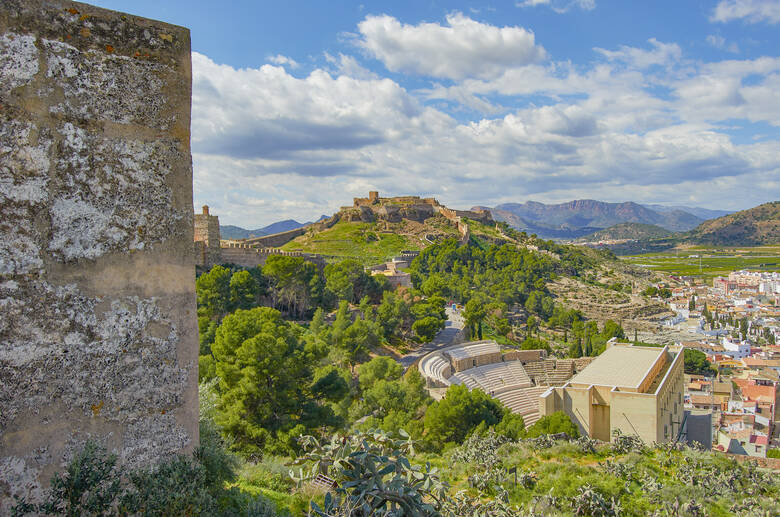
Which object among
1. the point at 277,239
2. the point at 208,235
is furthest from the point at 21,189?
the point at 277,239

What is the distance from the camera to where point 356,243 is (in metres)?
59.9

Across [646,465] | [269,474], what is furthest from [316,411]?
[646,465]

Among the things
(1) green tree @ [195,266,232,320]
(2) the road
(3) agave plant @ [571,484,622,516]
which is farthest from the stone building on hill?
(3) agave plant @ [571,484,622,516]

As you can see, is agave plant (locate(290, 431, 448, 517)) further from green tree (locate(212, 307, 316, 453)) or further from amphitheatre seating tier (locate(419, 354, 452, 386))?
amphitheatre seating tier (locate(419, 354, 452, 386))

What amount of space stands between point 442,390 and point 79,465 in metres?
21.3

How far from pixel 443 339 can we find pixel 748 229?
18886 cm

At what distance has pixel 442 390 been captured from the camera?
2283 cm

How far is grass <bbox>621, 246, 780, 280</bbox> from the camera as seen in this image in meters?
124

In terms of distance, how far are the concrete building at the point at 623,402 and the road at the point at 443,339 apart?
10.4 meters

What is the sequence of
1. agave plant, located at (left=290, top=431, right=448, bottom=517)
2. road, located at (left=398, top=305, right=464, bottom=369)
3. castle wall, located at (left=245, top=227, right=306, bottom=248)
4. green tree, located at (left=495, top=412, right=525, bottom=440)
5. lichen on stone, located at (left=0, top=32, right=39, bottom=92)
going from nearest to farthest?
lichen on stone, located at (left=0, top=32, right=39, bottom=92)
agave plant, located at (left=290, top=431, right=448, bottom=517)
green tree, located at (left=495, top=412, right=525, bottom=440)
road, located at (left=398, top=305, right=464, bottom=369)
castle wall, located at (left=245, top=227, right=306, bottom=248)

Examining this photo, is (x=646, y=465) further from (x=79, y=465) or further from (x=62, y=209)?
(x=62, y=209)

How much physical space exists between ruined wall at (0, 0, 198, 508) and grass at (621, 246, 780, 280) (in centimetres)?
13623

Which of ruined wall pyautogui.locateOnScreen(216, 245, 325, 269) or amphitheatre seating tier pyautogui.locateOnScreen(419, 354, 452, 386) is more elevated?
ruined wall pyautogui.locateOnScreen(216, 245, 325, 269)

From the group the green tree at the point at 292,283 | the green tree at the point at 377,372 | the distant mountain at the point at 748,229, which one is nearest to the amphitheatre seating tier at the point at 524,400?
the green tree at the point at 377,372
